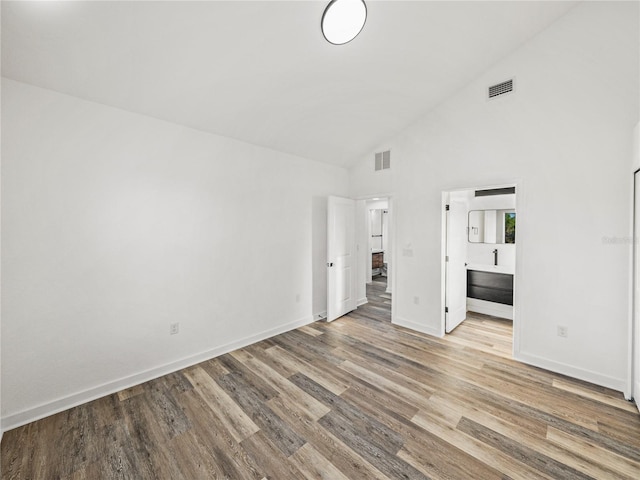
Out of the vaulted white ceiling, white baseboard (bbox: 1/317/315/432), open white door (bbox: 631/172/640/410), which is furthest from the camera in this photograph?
open white door (bbox: 631/172/640/410)

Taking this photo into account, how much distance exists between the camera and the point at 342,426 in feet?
6.47

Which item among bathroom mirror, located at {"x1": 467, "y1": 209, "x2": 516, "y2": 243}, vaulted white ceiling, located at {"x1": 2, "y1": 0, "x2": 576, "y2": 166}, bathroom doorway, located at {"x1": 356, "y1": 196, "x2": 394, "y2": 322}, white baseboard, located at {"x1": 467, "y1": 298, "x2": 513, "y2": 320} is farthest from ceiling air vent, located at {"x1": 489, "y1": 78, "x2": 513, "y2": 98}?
white baseboard, located at {"x1": 467, "y1": 298, "x2": 513, "y2": 320}

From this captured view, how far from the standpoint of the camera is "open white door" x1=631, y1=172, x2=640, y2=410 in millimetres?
2166

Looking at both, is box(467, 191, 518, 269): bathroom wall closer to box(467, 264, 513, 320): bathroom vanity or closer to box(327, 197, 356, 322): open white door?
box(467, 264, 513, 320): bathroom vanity

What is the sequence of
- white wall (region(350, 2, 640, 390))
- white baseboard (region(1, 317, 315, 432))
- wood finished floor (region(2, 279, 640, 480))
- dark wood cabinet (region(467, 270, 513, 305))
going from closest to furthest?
wood finished floor (region(2, 279, 640, 480)) < white baseboard (region(1, 317, 315, 432)) < white wall (region(350, 2, 640, 390)) < dark wood cabinet (region(467, 270, 513, 305))

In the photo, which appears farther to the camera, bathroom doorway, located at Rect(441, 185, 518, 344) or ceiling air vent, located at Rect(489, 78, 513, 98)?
bathroom doorway, located at Rect(441, 185, 518, 344)

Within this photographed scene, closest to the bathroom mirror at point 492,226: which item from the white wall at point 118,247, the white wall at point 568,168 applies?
the white wall at point 568,168

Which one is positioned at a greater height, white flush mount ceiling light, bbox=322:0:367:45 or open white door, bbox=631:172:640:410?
white flush mount ceiling light, bbox=322:0:367:45

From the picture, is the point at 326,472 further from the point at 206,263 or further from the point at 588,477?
the point at 206,263

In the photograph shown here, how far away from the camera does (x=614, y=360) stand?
95.3 inches

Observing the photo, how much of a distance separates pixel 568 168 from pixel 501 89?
46.1 inches

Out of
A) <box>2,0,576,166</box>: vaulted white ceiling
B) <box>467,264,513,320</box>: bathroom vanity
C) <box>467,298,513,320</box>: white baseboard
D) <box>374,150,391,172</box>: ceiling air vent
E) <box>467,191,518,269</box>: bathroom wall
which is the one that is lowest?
<box>467,298,513,320</box>: white baseboard

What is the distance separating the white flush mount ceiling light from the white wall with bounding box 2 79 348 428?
5.45ft

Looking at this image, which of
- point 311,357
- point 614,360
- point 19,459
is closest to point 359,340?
point 311,357
